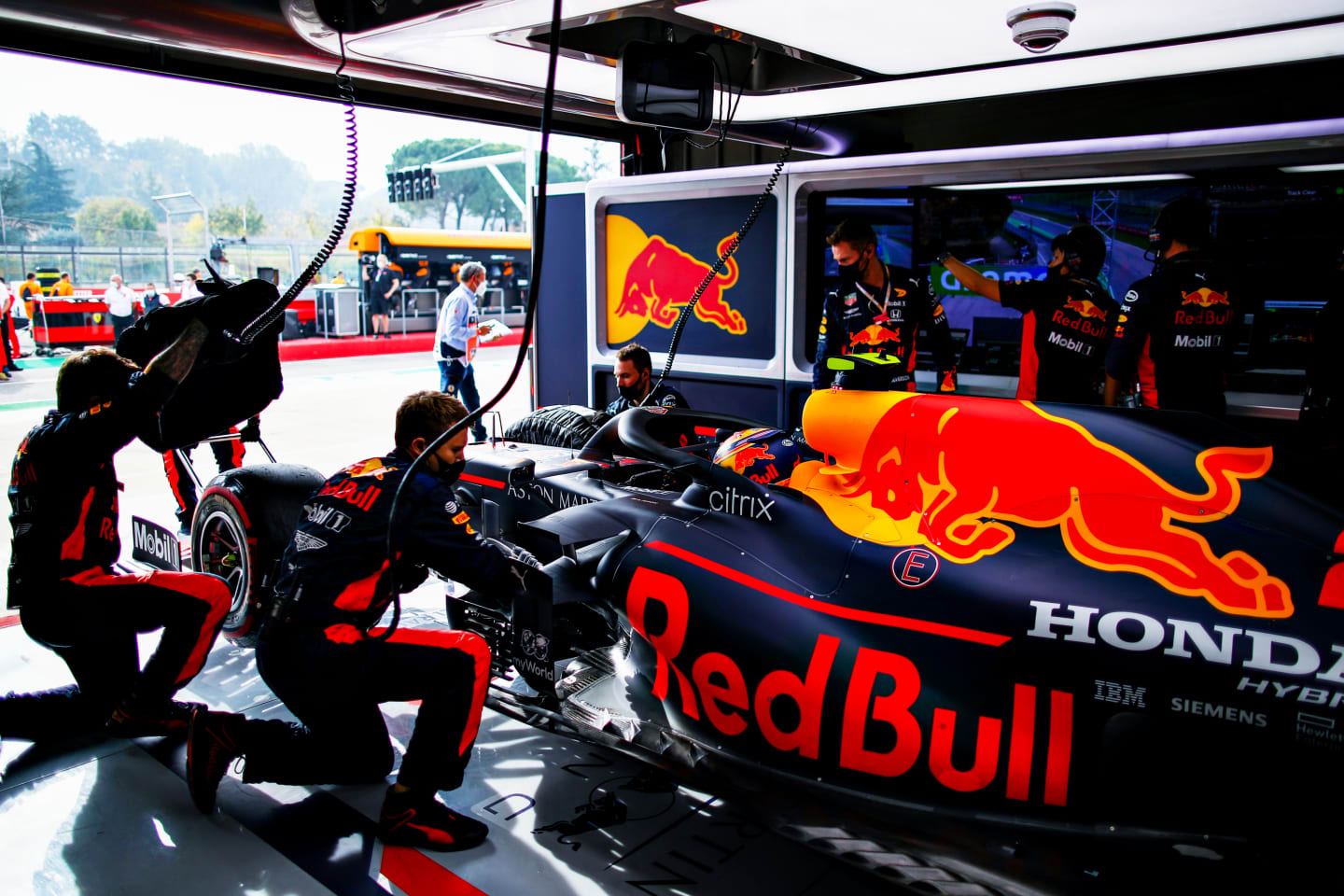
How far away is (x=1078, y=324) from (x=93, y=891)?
4.43 metres

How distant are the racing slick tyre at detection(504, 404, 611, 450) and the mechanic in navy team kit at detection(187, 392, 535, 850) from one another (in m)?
1.59

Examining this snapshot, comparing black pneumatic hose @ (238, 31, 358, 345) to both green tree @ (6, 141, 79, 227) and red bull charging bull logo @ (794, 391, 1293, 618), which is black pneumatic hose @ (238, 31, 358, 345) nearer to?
red bull charging bull logo @ (794, 391, 1293, 618)

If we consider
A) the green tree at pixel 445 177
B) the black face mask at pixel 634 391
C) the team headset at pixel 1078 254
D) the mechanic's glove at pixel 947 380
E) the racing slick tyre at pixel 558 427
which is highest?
the green tree at pixel 445 177

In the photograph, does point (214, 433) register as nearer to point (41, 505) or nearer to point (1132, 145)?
point (41, 505)

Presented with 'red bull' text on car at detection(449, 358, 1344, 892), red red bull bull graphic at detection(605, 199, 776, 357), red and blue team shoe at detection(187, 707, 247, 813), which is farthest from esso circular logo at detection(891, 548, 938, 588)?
red red bull bull graphic at detection(605, 199, 776, 357)

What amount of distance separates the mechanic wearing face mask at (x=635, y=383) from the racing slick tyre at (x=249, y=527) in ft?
4.79

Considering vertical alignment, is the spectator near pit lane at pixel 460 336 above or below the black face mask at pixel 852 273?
below

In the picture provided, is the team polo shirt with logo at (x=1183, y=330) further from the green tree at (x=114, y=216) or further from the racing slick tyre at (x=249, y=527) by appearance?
the green tree at (x=114, y=216)

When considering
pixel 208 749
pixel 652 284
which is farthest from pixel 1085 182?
pixel 208 749

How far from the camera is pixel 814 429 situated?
2803mm

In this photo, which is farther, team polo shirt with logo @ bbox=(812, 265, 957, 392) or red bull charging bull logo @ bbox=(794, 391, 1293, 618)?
team polo shirt with logo @ bbox=(812, 265, 957, 392)

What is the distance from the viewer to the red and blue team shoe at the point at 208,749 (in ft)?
9.47

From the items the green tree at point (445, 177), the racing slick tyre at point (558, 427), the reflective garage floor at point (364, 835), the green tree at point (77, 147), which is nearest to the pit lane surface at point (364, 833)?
the reflective garage floor at point (364, 835)

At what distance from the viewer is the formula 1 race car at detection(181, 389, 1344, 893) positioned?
6.21ft
